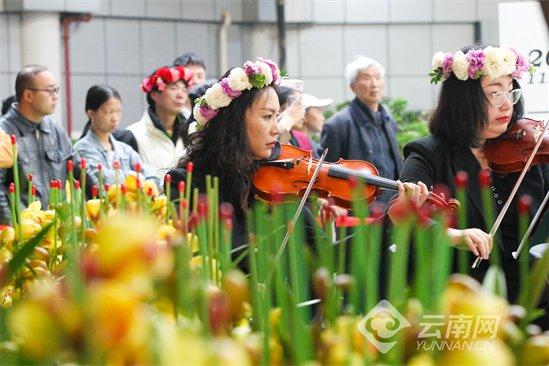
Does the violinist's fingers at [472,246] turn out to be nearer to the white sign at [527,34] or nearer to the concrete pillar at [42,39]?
the white sign at [527,34]

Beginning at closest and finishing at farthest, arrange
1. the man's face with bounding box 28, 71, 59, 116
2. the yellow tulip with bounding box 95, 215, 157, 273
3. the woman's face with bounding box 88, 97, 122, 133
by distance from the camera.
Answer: the yellow tulip with bounding box 95, 215, 157, 273, the man's face with bounding box 28, 71, 59, 116, the woman's face with bounding box 88, 97, 122, 133

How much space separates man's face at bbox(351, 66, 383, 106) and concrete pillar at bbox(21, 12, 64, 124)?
6.63 metres

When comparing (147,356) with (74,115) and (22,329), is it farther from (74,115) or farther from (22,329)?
(74,115)

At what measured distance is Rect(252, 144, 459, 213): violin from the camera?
13.9 feet

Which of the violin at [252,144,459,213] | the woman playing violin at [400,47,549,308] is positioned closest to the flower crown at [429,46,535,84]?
the woman playing violin at [400,47,549,308]

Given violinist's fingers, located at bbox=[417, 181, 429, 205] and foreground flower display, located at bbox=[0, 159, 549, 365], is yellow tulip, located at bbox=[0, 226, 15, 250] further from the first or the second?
violinist's fingers, located at bbox=[417, 181, 429, 205]

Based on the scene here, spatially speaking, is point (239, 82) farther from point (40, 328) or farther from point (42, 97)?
point (40, 328)

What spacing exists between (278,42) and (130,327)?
50.0 feet

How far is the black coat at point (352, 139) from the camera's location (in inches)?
301

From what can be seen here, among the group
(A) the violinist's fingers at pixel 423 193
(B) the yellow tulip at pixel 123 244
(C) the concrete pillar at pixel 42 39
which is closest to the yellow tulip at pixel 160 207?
(B) the yellow tulip at pixel 123 244

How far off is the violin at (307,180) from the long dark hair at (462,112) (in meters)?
0.29

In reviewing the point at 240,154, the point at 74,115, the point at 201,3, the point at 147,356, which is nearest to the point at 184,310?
the point at 147,356

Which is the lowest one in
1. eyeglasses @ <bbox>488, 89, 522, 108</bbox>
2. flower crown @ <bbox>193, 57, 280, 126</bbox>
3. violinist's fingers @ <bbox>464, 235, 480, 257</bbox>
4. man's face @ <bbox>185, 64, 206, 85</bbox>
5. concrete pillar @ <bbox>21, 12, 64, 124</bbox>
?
violinist's fingers @ <bbox>464, 235, 480, 257</bbox>

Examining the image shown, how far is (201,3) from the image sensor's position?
52.2ft
